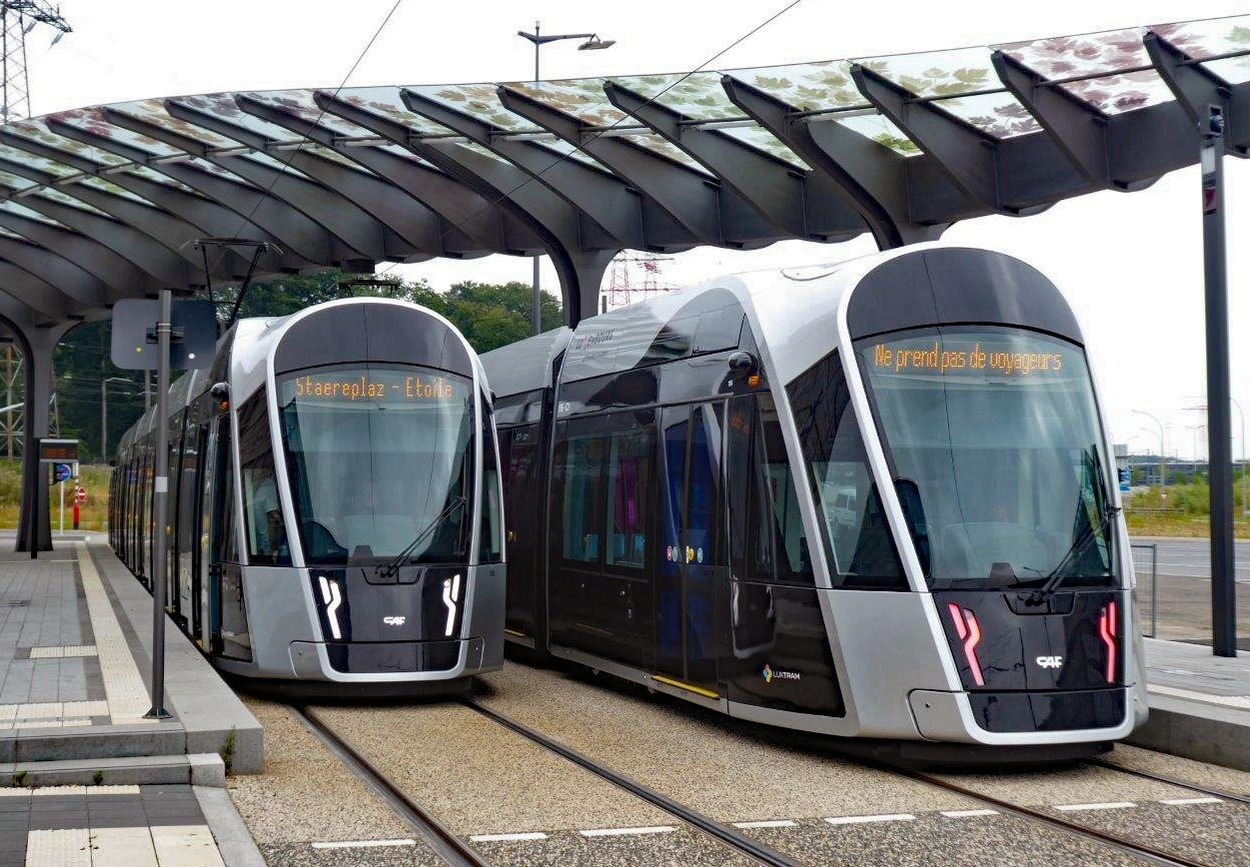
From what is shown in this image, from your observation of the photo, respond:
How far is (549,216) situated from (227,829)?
1684 centimetres

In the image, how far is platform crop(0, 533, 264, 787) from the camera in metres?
8.10

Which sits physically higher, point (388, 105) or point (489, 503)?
point (388, 105)

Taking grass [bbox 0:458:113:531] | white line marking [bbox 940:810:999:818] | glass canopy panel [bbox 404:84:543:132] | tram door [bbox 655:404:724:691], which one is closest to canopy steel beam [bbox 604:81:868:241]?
glass canopy panel [bbox 404:84:543:132]

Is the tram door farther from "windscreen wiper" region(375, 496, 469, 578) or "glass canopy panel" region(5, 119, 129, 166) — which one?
"glass canopy panel" region(5, 119, 129, 166)

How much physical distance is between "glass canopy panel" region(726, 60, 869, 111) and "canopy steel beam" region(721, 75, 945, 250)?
0.45ft

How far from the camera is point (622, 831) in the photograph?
291 inches

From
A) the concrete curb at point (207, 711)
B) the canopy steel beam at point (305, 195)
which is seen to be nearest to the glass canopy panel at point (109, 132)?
the canopy steel beam at point (305, 195)

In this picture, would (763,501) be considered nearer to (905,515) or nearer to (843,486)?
(843,486)

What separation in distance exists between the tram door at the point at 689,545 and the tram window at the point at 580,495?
1487 millimetres

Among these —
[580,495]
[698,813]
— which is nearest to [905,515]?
Answer: [698,813]

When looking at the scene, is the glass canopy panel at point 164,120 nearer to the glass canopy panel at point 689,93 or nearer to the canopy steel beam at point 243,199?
the canopy steel beam at point 243,199

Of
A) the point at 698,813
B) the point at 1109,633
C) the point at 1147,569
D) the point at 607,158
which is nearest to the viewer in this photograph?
the point at 698,813

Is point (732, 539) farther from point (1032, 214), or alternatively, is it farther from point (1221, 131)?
point (1032, 214)

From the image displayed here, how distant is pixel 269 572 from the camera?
1185cm
